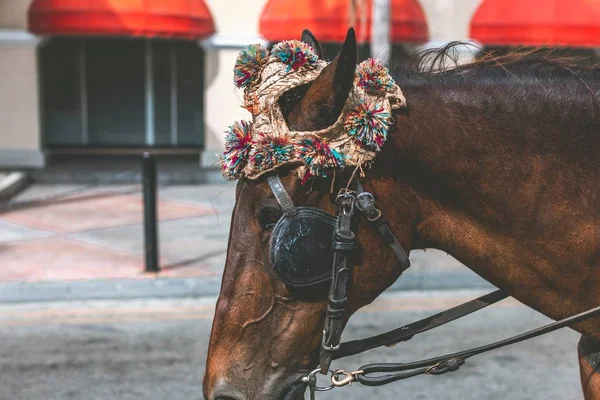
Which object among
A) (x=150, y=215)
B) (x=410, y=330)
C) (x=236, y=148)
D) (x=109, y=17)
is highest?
(x=236, y=148)

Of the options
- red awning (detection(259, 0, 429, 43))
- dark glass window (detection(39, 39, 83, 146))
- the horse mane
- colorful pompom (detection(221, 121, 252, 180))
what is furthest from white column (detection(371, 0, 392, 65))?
colorful pompom (detection(221, 121, 252, 180))

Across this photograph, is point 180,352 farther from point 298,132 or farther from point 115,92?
point 115,92

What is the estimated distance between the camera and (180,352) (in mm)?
6629

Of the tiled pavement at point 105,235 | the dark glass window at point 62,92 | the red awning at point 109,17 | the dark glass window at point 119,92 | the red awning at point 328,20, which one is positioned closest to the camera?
the tiled pavement at point 105,235

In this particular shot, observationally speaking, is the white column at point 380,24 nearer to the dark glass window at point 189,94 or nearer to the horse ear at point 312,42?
the dark glass window at point 189,94

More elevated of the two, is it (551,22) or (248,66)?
(248,66)

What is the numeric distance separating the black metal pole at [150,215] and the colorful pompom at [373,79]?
663cm

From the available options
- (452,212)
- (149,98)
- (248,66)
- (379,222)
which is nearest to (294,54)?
A: (248,66)

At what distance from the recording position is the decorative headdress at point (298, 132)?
2.33m

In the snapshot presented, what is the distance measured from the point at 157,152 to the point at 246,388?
618 inches

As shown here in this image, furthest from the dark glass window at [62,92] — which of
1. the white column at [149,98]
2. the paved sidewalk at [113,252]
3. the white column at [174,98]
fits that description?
the paved sidewalk at [113,252]

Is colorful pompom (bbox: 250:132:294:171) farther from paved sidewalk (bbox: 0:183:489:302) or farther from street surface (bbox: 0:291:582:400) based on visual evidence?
paved sidewalk (bbox: 0:183:489:302)

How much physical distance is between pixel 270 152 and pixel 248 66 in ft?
0.96

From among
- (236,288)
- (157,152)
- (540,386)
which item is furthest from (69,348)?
(157,152)
